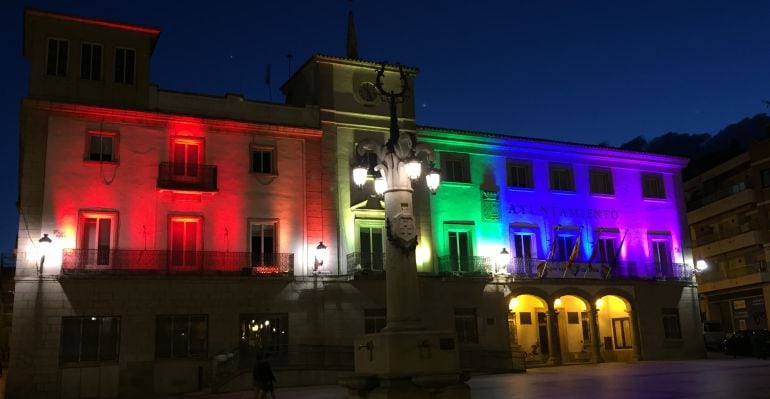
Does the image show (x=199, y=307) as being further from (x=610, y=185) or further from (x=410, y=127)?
(x=610, y=185)

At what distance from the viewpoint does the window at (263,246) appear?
27.8 meters

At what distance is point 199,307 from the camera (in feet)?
86.3

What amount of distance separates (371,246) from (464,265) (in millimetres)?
4474

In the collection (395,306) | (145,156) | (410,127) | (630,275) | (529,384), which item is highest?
(410,127)

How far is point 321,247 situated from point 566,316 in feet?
47.7

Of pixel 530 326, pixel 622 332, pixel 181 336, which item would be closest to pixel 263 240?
pixel 181 336

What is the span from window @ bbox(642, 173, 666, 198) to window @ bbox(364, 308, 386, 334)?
17.0 metres

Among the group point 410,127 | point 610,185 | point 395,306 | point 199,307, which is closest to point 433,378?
point 395,306

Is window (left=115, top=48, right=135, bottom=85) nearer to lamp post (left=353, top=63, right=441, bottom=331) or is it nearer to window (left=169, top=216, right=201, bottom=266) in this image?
window (left=169, top=216, right=201, bottom=266)

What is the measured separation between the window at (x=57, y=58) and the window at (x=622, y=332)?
28165 millimetres

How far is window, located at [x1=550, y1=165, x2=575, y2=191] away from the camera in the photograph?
35375 mm

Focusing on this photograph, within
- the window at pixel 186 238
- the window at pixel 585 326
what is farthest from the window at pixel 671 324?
the window at pixel 186 238

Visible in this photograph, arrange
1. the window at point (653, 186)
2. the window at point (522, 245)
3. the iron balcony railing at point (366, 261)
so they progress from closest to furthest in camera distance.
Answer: the iron balcony railing at point (366, 261)
the window at point (522, 245)
the window at point (653, 186)

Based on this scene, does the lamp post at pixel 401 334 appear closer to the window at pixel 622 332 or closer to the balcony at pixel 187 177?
the balcony at pixel 187 177
